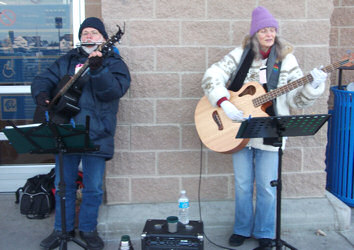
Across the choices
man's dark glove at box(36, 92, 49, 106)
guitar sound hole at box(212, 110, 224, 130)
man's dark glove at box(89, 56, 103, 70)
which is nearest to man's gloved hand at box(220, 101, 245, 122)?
guitar sound hole at box(212, 110, 224, 130)

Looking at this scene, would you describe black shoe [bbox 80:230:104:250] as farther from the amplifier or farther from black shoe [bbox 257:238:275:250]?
black shoe [bbox 257:238:275:250]

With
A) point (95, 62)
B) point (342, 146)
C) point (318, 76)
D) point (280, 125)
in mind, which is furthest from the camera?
point (342, 146)

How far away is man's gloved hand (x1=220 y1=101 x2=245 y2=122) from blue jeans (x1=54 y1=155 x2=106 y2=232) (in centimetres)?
111

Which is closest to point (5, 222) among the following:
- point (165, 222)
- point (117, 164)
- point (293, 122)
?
point (117, 164)

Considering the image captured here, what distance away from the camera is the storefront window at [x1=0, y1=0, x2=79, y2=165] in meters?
A: 4.77

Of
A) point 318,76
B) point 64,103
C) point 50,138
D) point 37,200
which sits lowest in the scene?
point 37,200

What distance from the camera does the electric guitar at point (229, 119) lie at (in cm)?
322

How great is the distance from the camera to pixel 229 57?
3.54m

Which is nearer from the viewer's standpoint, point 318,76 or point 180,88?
point 318,76

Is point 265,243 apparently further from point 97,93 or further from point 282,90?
point 97,93

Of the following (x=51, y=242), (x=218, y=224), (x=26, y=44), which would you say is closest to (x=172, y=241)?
(x=218, y=224)

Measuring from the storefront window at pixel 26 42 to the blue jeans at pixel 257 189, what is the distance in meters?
2.49

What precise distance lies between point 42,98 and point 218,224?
1.98m

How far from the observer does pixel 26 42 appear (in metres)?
4.83
